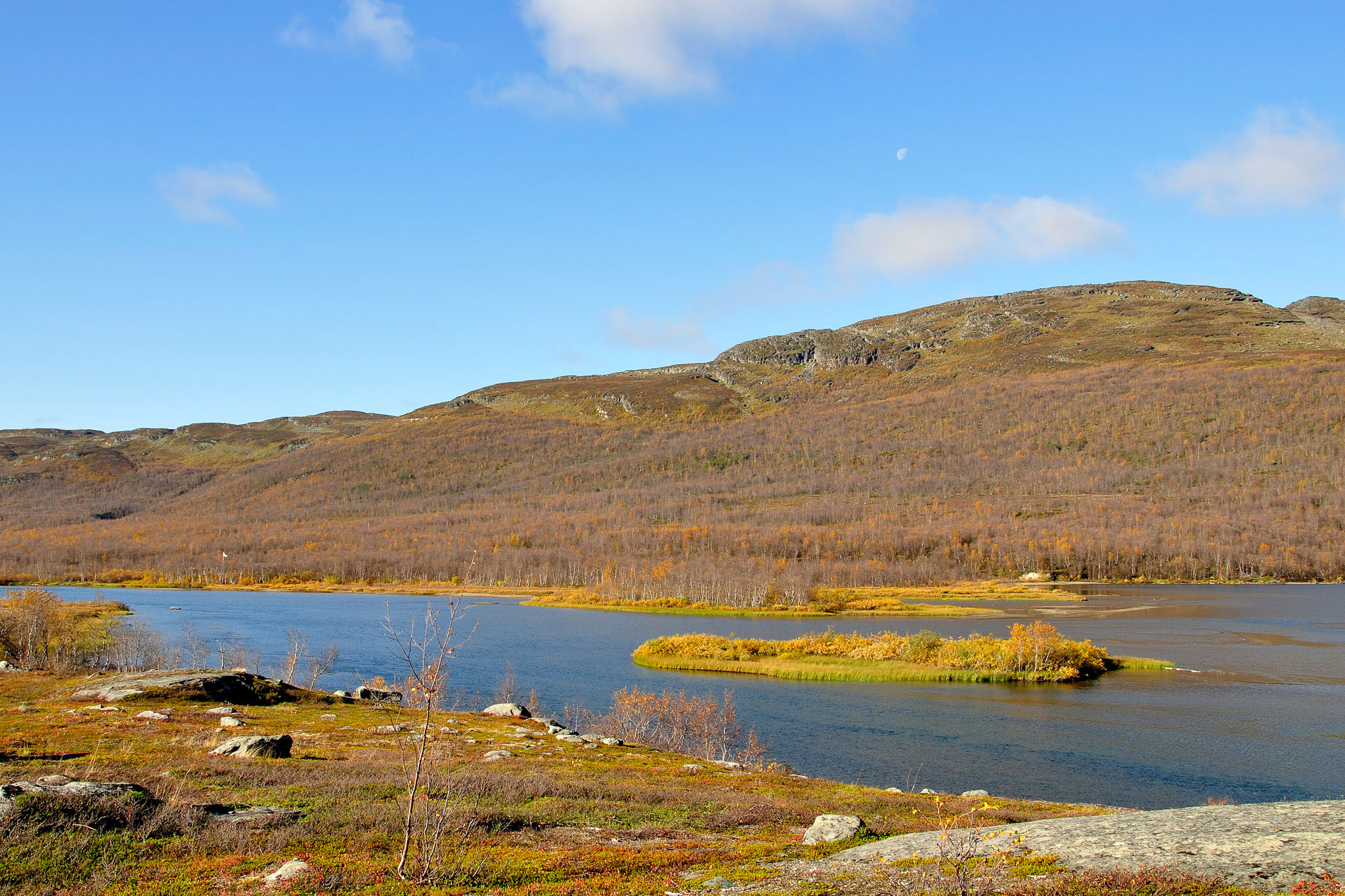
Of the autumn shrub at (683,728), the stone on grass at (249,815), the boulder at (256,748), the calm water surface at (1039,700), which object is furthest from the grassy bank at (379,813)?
the calm water surface at (1039,700)

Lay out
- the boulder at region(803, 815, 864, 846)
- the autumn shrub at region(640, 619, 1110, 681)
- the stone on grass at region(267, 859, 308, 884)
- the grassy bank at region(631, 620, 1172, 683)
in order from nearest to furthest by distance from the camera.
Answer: the stone on grass at region(267, 859, 308, 884) → the boulder at region(803, 815, 864, 846) → the grassy bank at region(631, 620, 1172, 683) → the autumn shrub at region(640, 619, 1110, 681)

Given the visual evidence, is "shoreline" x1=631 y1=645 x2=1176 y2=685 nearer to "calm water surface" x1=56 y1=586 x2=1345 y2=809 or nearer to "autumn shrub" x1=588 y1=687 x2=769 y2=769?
"calm water surface" x1=56 y1=586 x2=1345 y2=809

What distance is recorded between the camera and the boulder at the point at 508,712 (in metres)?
36.9

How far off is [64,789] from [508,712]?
25125 millimetres

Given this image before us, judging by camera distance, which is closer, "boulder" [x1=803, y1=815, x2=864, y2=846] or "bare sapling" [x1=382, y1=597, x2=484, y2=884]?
"bare sapling" [x1=382, y1=597, x2=484, y2=884]

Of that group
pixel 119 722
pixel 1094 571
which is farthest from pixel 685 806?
pixel 1094 571

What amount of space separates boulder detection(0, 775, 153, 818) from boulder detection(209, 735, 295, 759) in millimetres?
7823

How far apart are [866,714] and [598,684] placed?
19.0 meters

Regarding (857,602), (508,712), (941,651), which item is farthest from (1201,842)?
(857,602)

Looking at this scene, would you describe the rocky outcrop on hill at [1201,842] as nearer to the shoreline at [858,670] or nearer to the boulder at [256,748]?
the boulder at [256,748]

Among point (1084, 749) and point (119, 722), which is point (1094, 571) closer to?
point (1084, 749)

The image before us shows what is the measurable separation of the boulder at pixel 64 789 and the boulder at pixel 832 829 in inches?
476

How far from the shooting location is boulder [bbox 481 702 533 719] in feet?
121

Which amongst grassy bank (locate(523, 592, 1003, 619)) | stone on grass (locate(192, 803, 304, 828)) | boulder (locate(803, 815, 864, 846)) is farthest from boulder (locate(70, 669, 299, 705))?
grassy bank (locate(523, 592, 1003, 619))
